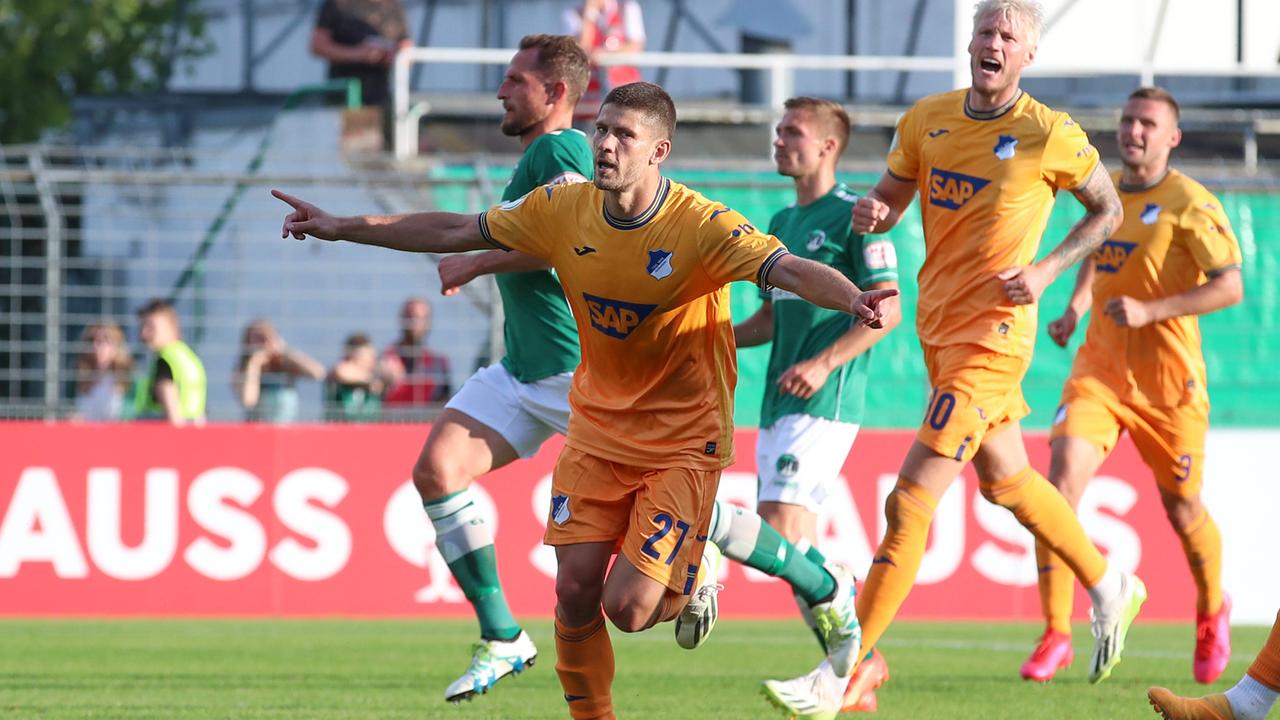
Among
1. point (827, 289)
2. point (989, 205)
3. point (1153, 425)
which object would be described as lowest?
point (1153, 425)

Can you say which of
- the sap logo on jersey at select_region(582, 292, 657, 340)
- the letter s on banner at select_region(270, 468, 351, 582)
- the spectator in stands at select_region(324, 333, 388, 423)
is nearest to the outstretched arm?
the sap logo on jersey at select_region(582, 292, 657, 340)

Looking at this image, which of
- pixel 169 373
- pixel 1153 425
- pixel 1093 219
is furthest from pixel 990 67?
pixel 169 373

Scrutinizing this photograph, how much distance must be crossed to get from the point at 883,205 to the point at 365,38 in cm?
1114

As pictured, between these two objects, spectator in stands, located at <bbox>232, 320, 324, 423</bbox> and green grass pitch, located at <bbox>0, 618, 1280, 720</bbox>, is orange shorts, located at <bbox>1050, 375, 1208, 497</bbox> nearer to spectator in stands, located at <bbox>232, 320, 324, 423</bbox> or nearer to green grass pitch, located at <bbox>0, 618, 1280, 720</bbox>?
green grass pitch, located at <bbox>0, 618, 1280, 720</bbox>

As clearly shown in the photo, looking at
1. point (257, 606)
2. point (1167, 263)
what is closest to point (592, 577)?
point (1167, 263)

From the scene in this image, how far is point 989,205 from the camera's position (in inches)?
291

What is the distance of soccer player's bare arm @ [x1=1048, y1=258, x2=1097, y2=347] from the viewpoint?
869cm

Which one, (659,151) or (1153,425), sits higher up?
(659,151)

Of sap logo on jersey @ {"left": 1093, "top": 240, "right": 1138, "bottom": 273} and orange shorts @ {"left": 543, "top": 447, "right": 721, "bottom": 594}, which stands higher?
sap logo on jersey @ {"left": 1093, "top": 240, "right": 1138, "bottom": 273}

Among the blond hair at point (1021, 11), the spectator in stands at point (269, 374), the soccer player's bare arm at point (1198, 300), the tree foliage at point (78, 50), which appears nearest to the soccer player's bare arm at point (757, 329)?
the blond hair at point (1021, 11)

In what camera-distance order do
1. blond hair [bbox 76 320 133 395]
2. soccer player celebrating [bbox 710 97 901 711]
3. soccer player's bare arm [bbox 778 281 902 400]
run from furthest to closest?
1. blond hair [bbox 76 320 133 395]
2. soccer player celebrating [bbox 710 97 901 711]
3. soccer player's bare arm [bbox 778 281 902 400]

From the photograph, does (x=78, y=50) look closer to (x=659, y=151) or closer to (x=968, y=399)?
(x=968, y=399)

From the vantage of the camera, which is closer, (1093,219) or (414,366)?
(1093,219)

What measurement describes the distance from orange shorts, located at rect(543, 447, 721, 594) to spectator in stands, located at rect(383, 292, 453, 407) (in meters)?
7.84
